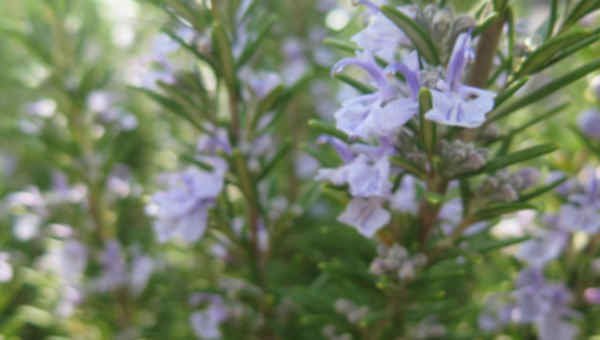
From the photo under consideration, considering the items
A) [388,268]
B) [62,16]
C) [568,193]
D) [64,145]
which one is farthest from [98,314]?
[568,193]

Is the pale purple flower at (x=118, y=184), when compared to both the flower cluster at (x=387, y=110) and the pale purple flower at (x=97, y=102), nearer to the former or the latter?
the pale purple flower at (x=97, y=102)

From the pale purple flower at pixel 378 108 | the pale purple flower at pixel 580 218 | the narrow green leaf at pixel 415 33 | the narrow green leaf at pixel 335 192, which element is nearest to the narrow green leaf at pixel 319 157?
the narrow green leaf at pixel 335 192

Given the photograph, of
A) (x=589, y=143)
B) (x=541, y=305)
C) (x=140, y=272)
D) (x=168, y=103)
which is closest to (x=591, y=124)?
(x=589, y=143)

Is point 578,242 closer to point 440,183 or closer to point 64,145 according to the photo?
point 440,183

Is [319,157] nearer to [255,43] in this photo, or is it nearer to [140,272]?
[255,43]

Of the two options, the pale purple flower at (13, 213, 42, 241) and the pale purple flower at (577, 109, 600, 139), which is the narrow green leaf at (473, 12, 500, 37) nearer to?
the pale purple flower at (577, 109, 600, 139)
